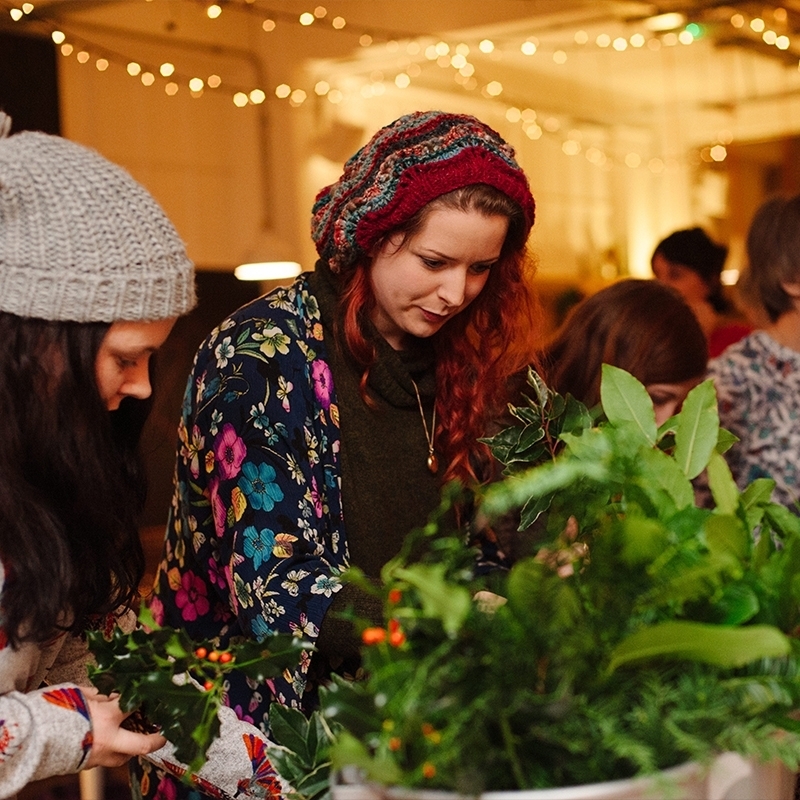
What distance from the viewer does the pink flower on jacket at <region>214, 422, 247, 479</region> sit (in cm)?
134

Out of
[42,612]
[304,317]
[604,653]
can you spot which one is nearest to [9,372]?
[42,612]

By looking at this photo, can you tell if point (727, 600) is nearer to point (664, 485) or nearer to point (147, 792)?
point (664, 485)

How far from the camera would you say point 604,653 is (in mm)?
750

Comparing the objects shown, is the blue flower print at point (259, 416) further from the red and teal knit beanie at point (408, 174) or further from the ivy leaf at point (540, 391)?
the ivy leaf at point (540, 391)

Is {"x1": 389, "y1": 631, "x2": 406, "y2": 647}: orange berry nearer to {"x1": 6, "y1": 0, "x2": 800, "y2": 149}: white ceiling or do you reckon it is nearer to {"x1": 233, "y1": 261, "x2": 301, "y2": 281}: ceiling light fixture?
{"x1": 6, "y1": 0, "x2": 800, "y2": 149}: white ceiling

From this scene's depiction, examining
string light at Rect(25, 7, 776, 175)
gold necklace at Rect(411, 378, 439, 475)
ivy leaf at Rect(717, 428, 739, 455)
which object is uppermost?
string light at Rect(25, 7, 776, 175)

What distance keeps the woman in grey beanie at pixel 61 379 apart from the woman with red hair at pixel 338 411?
0.22 metres

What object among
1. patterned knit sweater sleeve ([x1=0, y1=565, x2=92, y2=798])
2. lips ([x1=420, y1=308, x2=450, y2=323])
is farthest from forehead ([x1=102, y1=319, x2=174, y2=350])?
lips ([x1=420, y1=308, x2=450, y2=323])

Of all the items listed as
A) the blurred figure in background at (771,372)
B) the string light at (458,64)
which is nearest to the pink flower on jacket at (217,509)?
the blurred figure in background at (771,372)

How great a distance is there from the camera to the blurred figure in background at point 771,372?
2.41m

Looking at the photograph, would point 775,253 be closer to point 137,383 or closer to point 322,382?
point 322,382

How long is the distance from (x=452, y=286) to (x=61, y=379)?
0.53m

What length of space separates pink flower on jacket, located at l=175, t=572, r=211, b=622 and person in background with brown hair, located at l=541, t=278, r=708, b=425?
0.66 meters

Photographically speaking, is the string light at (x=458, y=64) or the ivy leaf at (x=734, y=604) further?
the string light at (x=458, y=64)
